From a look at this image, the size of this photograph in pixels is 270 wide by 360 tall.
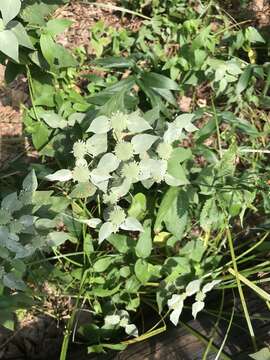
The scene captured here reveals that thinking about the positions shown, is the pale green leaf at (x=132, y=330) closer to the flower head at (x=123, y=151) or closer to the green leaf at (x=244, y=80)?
the flower head at (x=123, y=151)

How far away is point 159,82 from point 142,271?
62 cm

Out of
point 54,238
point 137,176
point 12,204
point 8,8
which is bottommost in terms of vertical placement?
point 54,238

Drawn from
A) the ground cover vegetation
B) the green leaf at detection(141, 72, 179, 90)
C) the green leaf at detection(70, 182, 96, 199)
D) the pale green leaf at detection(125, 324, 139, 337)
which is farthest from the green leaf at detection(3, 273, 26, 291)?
the green leaf at detection(141, 72, 179, 90)

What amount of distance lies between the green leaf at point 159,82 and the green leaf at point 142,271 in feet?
1.89

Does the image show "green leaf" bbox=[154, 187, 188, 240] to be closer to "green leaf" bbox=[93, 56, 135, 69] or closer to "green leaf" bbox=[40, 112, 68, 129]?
"green leaf" bbox=[40, 112, 68, 129]

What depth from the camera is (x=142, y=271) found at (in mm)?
1412

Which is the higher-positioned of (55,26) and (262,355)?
(55,26)

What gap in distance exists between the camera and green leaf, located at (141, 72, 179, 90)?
163cm

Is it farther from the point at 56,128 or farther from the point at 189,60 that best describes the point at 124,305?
the point at 189,60

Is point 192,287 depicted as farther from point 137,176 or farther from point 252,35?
point 252,35

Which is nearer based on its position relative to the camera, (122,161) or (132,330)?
(122,161)

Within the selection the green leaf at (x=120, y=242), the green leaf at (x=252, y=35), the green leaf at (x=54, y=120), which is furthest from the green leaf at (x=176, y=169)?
the green leaf at (x=252, y=35)

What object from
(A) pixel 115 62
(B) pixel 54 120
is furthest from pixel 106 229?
(A) pixel 115 62

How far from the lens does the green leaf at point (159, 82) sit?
1.63 m
